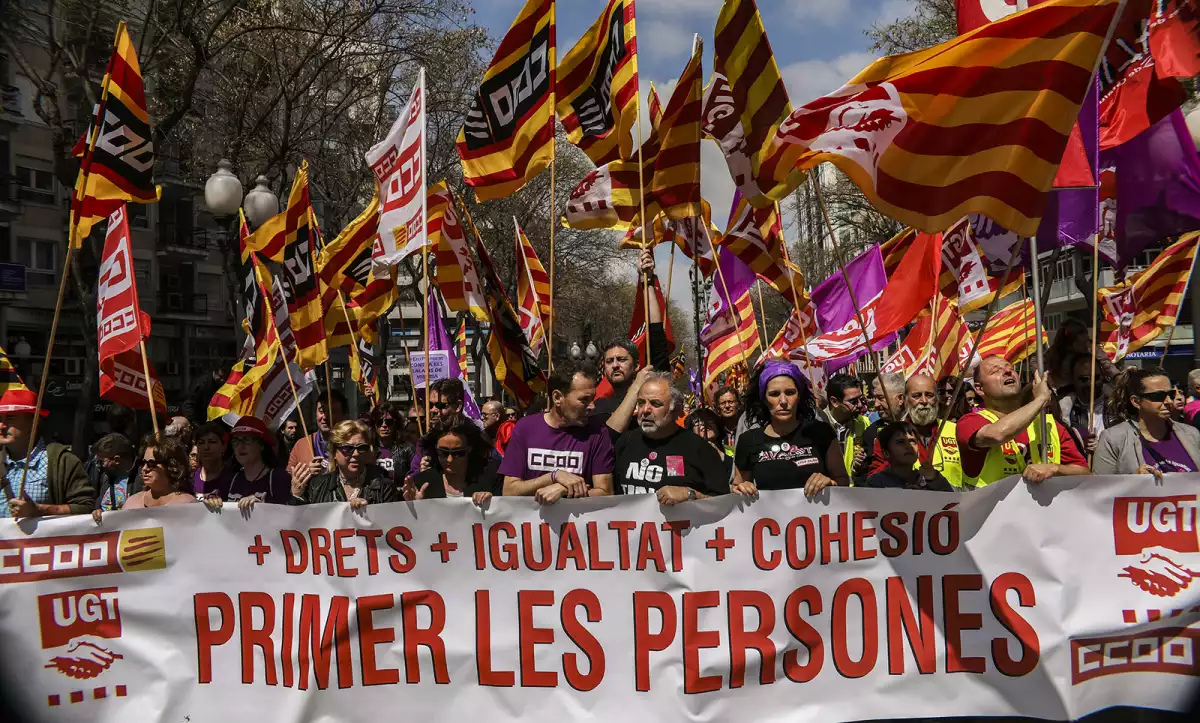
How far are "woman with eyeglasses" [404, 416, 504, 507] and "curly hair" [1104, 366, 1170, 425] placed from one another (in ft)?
11.3

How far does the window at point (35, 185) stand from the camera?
3303 cm

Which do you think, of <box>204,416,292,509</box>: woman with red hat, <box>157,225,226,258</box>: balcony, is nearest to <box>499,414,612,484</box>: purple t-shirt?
<box>204,416,292,509</box>: woman with red hat

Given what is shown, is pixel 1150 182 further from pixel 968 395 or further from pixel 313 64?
pixel 313 64

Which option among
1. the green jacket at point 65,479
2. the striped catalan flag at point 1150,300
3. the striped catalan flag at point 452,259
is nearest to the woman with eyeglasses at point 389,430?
the striped catalan flag at point 452,259

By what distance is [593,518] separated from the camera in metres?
5.09

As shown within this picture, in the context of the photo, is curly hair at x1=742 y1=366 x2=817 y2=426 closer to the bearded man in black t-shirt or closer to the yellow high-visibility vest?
the bearded man in black t-shirt

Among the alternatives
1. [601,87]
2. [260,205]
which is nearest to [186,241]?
[260,205]

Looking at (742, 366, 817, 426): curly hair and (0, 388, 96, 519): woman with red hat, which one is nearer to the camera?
(742, 366, 817, 426): curly hair

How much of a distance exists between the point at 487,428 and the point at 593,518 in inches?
199

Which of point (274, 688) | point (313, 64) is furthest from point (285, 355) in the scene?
point (313, 64)

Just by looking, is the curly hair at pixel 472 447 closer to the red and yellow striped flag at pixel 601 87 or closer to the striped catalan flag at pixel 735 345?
the red and yellow striped flag at pixel 601 87

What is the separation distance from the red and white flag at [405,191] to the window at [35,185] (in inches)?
1158

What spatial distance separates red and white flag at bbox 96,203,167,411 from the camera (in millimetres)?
6621

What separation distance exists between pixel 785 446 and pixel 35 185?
112 ft
